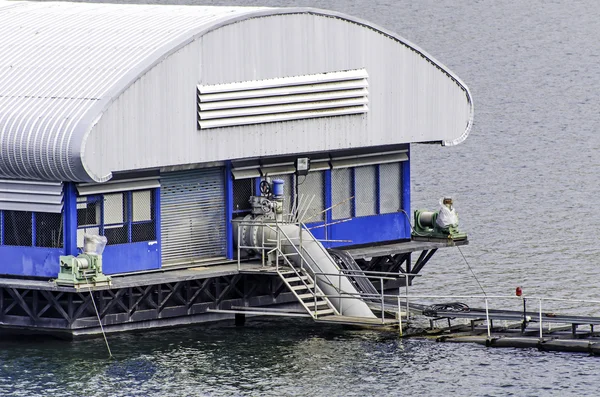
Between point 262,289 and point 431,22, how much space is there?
96239mm

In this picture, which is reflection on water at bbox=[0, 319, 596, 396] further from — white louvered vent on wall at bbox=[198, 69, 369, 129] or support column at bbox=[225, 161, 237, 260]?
white louvered vent on wall at bbox=[198, 69, 369, 129]

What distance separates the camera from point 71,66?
68000mm

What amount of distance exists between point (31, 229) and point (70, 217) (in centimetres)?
168

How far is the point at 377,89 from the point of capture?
7325cm

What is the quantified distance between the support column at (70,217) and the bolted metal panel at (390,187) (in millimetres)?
13638

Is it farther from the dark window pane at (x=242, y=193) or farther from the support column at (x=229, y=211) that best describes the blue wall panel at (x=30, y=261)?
the dark window pane at (x=242, y=193)

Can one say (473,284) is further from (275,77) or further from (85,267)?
(85,267)

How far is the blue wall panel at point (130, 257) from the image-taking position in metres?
66.6

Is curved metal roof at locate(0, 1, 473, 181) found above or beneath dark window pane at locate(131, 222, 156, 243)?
above

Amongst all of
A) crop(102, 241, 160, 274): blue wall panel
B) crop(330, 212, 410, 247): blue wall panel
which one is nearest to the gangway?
crop(102, 241, 160, 274): blue wall panel

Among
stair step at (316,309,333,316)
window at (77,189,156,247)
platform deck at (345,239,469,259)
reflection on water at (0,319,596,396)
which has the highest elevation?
window at (77,189,156,247)

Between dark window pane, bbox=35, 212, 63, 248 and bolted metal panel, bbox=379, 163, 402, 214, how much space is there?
13838 millimetres

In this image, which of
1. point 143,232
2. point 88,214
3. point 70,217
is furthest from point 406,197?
point 70,217

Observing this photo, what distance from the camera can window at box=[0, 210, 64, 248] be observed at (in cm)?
6612
